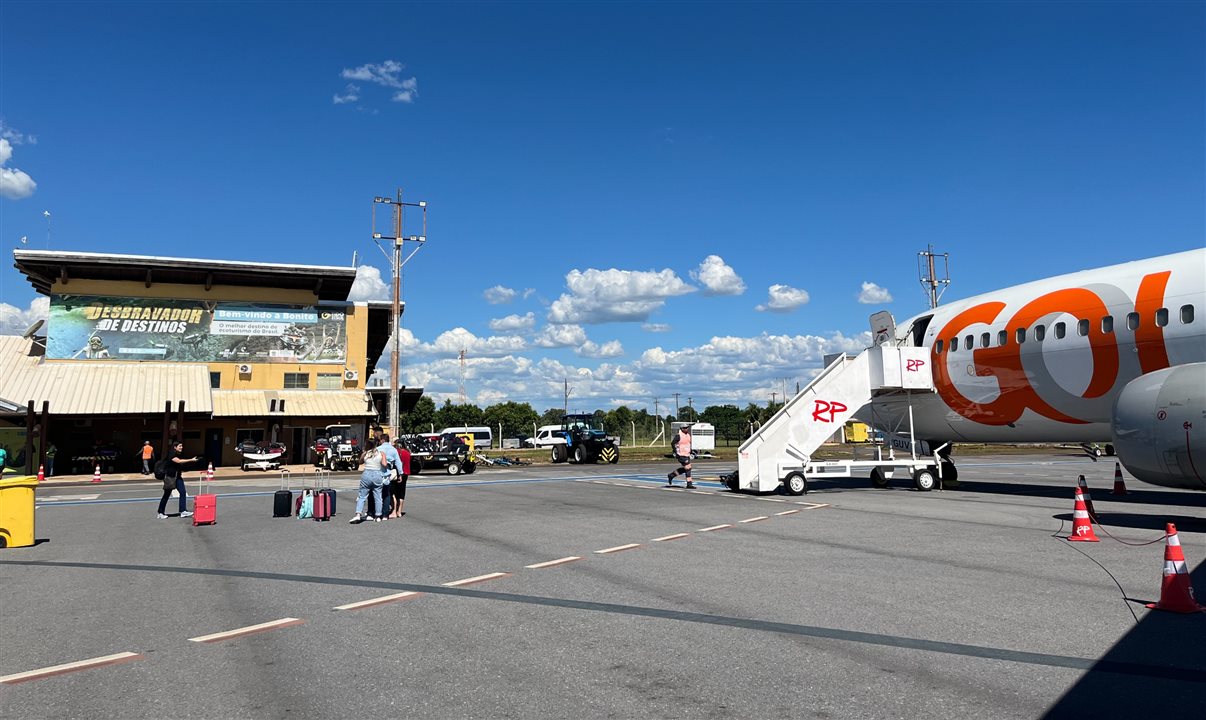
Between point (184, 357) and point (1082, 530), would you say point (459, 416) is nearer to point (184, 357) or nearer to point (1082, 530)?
point (184, 357)

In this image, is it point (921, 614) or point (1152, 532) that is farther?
point (1152, 532)

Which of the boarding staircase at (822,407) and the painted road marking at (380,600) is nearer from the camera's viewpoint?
the painted road marking at (380,600)

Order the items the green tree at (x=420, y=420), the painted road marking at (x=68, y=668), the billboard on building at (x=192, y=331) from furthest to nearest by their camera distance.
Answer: the green tree at (x=420, y=420)
the billboard on building at (x=192, y=331)
the painted road marking at (x=68, y=668)

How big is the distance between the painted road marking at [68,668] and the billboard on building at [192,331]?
128ft

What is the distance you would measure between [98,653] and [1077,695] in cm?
706

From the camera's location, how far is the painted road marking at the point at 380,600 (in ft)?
23.8

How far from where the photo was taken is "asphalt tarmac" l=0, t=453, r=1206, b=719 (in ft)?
15.3

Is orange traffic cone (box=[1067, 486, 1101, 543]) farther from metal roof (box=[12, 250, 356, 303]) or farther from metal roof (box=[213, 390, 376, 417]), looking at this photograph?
metal roof (box=[12, 250, 356, 303])

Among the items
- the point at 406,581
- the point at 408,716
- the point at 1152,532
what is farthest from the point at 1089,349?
the point at 408,716

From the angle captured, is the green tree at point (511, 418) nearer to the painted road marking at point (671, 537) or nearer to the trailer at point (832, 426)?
the trailer at point (832, 426)

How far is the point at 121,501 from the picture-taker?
2067cm

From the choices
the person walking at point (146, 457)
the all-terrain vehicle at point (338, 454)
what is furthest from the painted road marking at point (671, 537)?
the person walking at point (146, 457)

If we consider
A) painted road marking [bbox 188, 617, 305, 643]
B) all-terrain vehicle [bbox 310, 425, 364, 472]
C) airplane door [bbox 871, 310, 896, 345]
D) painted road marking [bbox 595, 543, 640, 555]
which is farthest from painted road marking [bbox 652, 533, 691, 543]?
all-terrain vehicle [bbox 310, 425, 364, 472]

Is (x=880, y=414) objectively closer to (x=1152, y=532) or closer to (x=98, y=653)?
(x=1152, y=532)
